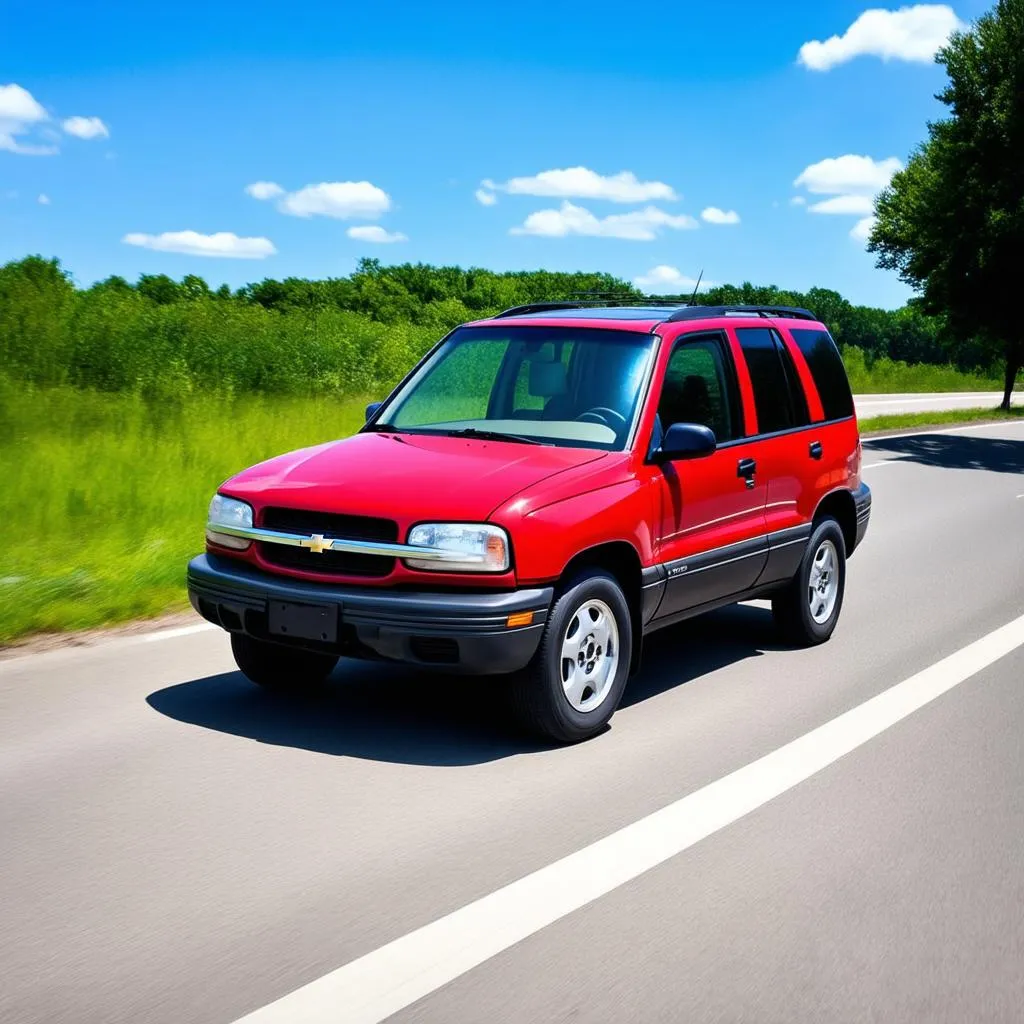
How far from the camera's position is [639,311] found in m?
7.07

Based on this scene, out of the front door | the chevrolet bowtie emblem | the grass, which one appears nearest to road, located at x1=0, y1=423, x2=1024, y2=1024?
the front door

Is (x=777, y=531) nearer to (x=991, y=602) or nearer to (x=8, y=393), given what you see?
(x=991, y=602)

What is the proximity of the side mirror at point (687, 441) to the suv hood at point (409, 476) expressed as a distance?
340 mm

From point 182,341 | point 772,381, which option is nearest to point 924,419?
point 182,341

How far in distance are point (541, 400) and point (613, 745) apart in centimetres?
180

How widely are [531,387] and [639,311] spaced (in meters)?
0.81

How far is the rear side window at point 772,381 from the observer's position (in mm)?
7266

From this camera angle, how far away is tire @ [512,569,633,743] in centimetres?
546

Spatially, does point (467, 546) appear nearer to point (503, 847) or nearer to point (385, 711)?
point (385, 711)

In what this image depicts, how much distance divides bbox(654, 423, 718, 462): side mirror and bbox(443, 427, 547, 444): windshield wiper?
56cm

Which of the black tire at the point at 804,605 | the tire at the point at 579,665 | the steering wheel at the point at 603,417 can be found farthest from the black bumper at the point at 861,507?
the tire at the point at 579,665

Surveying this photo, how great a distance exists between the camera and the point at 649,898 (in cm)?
400

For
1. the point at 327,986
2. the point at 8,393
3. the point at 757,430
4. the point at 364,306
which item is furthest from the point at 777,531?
the point at 364,306

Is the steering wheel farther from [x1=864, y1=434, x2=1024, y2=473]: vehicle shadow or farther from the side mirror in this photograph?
[x1=864, y1=434, x2=1024, y2=473]: vehicle shadow
